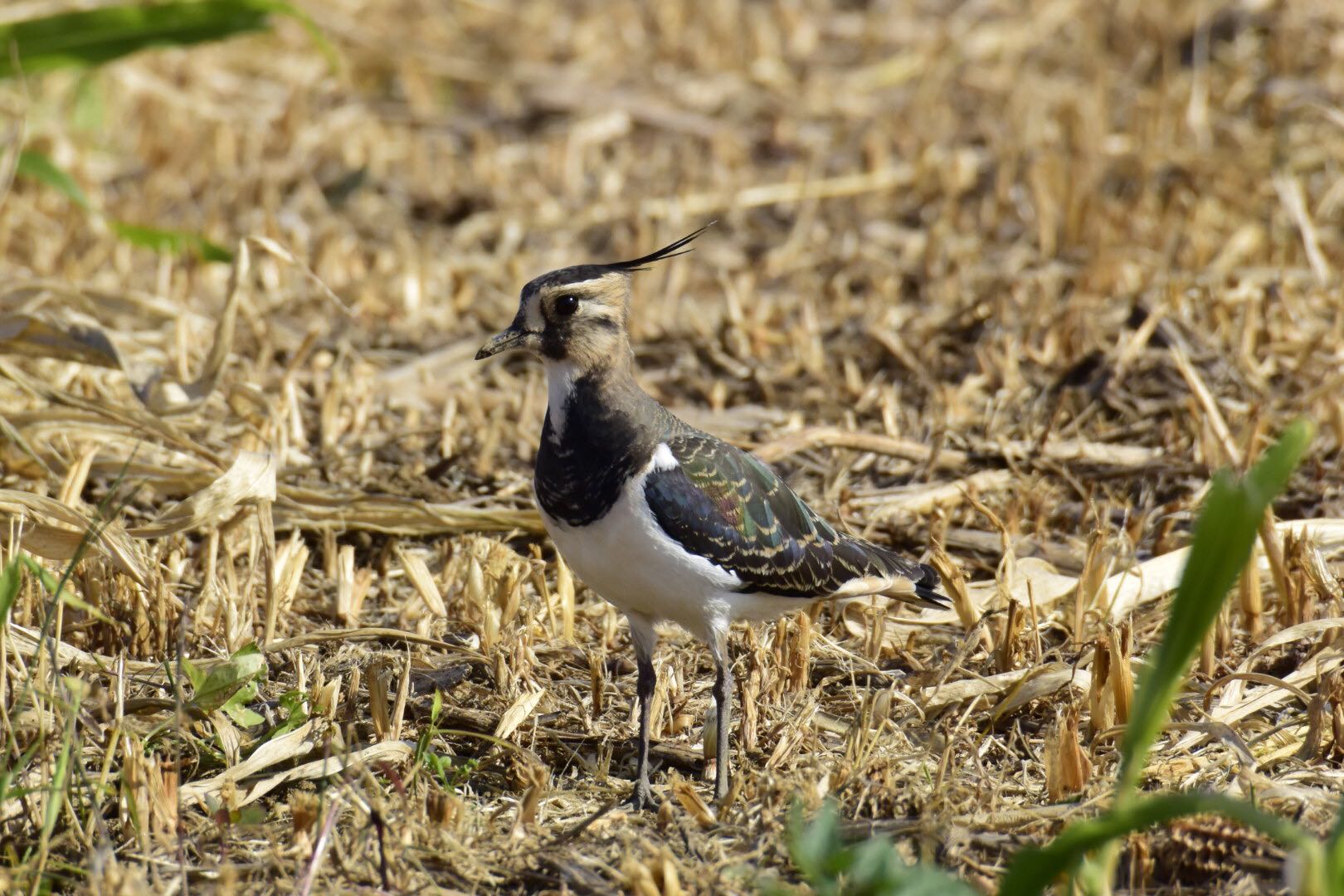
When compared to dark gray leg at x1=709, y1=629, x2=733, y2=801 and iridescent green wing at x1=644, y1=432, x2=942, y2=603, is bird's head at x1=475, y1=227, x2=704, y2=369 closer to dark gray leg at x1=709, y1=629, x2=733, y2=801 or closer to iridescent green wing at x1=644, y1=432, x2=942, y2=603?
iridescent green wing at x1=644, y1=432, x2=942, y2=603

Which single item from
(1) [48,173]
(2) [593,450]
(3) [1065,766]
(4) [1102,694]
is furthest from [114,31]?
(3) [1065,766]

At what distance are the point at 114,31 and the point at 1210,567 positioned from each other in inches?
221

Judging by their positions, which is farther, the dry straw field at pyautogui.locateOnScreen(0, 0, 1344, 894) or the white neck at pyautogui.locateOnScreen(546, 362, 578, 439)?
the white neck at pyautogui.locateOnScreen(546, 362, 578, 439)

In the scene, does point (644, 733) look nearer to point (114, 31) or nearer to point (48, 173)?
point (48, 173)

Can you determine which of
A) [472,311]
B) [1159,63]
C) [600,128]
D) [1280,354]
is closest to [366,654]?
[472,311]

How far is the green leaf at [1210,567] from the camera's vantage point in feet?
8.66

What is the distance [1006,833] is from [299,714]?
181cm

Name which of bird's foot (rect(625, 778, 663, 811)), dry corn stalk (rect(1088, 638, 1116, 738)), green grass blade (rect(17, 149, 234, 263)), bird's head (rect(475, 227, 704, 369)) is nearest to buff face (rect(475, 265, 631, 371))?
bird's head (rect(475, 227, 704, 369))

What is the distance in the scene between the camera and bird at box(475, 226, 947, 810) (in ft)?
13.3

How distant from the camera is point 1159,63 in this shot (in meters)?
9.52

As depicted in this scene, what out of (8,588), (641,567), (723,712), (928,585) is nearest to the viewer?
(8,588)

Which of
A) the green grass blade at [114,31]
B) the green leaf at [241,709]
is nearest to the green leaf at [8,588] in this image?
the green leaf at [241,709]

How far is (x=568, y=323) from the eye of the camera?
4.31 meters

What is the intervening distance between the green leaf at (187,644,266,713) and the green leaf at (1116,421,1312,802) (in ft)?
6.99
